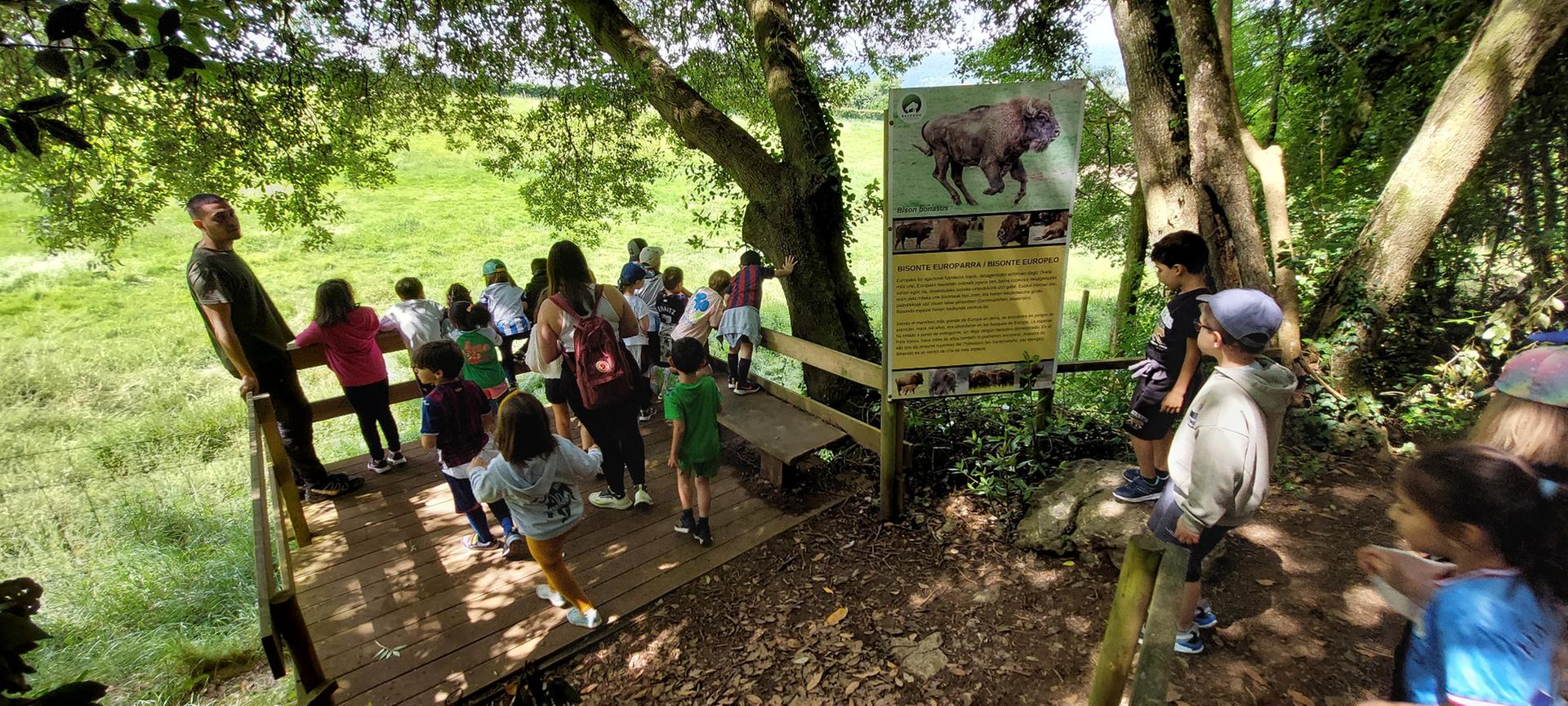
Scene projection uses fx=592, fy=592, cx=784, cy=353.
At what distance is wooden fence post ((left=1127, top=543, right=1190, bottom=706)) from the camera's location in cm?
149

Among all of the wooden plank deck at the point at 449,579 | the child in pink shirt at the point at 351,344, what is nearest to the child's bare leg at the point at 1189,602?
the wooden plank deck at the point at 449,579

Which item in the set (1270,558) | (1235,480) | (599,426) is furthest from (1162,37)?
(599,426)

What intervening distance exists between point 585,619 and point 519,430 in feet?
4.28

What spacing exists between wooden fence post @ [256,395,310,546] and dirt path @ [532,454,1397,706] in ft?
8.46

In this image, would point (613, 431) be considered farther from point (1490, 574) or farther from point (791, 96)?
point (1490, 574)

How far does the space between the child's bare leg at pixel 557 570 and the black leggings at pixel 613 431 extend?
0.76 metres

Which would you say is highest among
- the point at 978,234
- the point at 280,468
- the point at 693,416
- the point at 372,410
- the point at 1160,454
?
the point at 978,234

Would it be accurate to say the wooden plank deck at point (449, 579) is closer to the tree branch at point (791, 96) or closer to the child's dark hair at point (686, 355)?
the child's dark hair at point (686, 355)

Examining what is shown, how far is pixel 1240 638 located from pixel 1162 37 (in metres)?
5.16

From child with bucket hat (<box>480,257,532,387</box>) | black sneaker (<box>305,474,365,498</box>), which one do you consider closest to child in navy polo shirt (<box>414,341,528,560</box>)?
child with bucket hat (<box>480,257,532,387</box>)

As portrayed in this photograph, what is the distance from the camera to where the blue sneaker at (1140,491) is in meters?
3.72

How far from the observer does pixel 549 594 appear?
3816 millimetres

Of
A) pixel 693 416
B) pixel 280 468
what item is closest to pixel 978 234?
pixel 693 416

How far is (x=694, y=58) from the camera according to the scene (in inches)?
344
